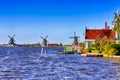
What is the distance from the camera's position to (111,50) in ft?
283

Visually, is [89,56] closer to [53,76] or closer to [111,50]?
[111,50]

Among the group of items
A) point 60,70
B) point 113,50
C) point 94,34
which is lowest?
point 60,70

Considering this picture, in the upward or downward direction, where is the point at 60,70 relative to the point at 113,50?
downward

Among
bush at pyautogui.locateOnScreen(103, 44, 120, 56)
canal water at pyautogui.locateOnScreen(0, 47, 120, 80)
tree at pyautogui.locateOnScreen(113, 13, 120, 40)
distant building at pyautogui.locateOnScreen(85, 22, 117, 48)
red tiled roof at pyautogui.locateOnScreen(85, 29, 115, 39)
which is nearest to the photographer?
canal water at pyautogui.locateOnScreen(0, 47, 120, 80)

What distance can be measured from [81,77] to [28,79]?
18.2 ft

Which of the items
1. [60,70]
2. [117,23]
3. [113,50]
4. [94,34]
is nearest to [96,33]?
[94,34]

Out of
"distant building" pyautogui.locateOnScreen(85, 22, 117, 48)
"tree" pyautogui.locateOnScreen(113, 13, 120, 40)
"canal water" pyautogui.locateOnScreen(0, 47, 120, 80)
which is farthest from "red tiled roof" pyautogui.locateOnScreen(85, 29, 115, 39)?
"canal water" pyautogui.locateOnScreen(0, 47, 120, 80)

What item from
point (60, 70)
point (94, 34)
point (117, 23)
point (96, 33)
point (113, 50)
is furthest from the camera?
point (96, 33)

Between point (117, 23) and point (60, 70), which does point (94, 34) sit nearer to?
point (117, 23)

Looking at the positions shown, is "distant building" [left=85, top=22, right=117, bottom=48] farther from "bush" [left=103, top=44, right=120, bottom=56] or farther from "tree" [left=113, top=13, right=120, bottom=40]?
"bush" [left=103, top=44, right=120, bottom=56]

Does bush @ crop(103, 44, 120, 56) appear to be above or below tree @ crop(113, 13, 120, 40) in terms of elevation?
below

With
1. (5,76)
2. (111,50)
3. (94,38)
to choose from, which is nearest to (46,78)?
(5,76)

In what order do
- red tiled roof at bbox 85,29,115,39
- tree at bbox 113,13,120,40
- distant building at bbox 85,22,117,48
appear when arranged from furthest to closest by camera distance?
red tiled roof at bbox 85,29,115,39 → distant building at bbox 85,22,117,48 → tree at bbox 113,13,120,40

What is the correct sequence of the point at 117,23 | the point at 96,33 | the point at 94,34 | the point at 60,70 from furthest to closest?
the point at 96,33 < the point at 94,34 < the point at 117,23 < the point at 60,70
